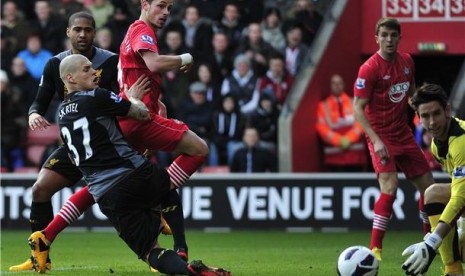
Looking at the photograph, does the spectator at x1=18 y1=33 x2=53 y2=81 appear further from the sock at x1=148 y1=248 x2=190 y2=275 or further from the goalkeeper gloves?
the goalkeeper gloves

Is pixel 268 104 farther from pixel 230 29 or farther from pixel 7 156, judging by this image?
pixel 7 156

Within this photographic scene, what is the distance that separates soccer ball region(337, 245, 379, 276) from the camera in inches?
320

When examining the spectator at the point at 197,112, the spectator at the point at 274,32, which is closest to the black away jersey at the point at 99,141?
the spectator at the point at 197,112

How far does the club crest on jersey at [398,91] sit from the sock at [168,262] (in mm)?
3678

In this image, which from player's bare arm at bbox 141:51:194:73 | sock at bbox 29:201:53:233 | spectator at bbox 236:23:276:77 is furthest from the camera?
spectator at bbox 236:23:276:77

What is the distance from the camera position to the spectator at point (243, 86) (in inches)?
675

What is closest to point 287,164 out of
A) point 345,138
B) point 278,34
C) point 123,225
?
point 345,138

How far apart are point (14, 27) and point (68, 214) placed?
941cm

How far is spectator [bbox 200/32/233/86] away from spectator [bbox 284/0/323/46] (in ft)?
3.23

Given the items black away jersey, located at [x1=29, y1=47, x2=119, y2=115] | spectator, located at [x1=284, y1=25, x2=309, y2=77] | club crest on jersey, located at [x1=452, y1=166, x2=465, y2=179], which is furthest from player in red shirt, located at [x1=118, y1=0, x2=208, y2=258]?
spectator, located at [x1=284, y1=25, x2=309, y2=77]

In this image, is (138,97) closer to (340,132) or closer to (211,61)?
(340,132)

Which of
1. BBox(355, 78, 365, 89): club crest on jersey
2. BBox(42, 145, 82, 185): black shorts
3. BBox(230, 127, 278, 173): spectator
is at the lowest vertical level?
BBox(230, 127, 278, 173): spectator

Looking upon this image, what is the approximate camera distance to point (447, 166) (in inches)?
342

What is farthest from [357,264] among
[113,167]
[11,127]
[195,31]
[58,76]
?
[195,31]
